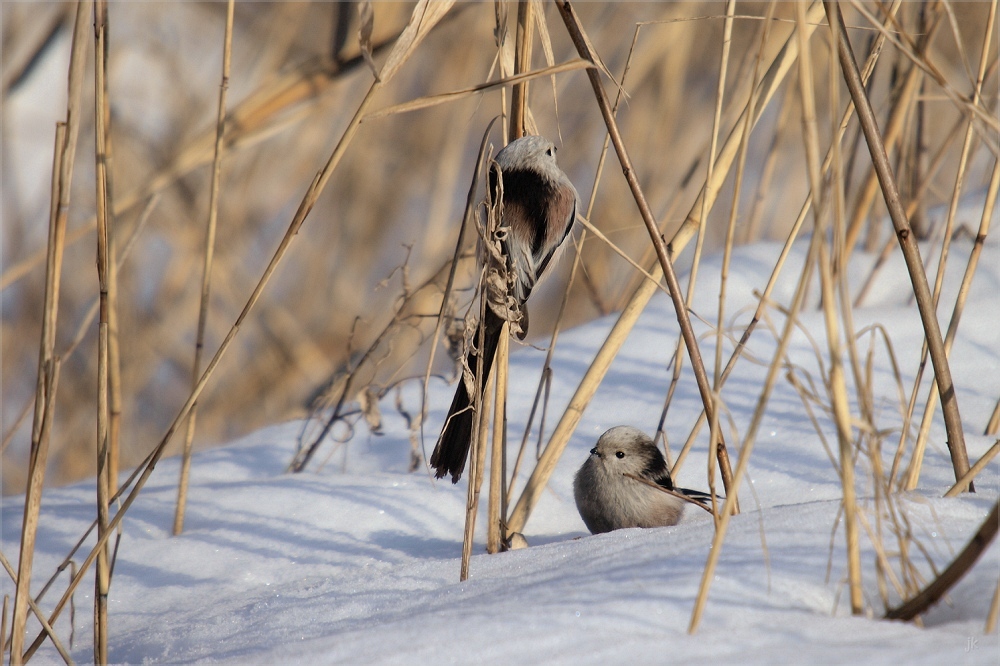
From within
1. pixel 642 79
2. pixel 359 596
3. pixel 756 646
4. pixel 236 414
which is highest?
pixel 642 79

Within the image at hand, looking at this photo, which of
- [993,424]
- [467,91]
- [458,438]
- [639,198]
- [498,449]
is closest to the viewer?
[467,91]

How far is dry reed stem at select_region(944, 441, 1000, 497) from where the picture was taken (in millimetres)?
893

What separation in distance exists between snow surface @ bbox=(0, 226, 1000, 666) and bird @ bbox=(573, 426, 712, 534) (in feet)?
0.22

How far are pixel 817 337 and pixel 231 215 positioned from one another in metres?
2.39

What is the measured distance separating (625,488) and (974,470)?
0.51 m

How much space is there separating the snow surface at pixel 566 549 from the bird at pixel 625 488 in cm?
7

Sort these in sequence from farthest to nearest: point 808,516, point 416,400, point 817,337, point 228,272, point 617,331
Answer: point 228,272 → point 416,400 → point 817,337 → point 617,331 → point 808,516

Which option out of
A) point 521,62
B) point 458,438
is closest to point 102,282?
point 458,438

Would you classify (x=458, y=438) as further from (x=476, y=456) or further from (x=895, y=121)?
(x=895, y=121)

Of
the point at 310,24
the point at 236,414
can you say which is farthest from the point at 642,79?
the point at 236,414

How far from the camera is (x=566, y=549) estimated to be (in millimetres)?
1053

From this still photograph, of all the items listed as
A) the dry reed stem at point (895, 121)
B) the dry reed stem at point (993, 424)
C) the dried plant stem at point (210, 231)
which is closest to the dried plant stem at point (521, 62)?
the dried plant stem at point (210, 231)

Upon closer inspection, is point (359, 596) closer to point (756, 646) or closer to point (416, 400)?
point (756, 646)

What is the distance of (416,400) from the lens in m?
2.12
